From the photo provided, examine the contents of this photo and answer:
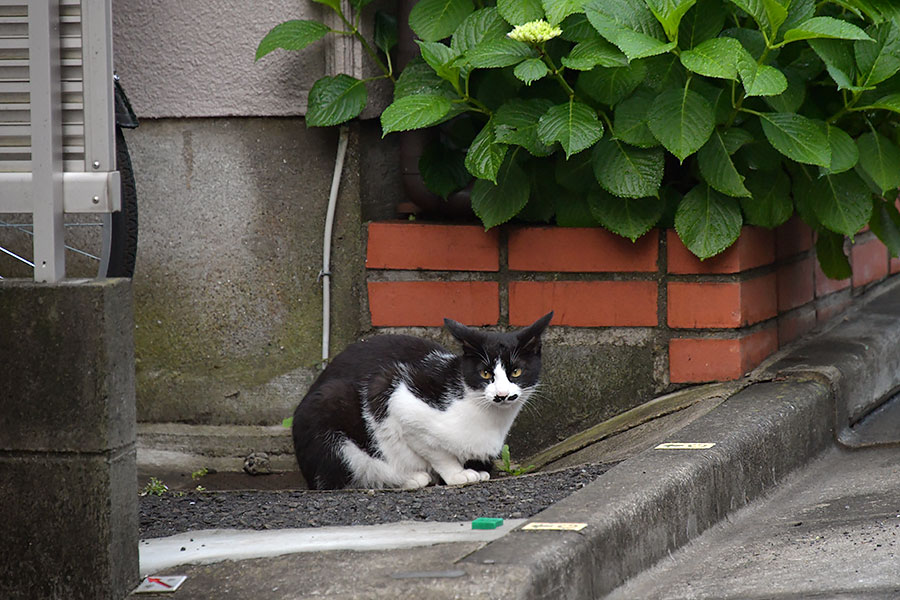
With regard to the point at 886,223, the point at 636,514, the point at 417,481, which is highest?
the point at 886,223

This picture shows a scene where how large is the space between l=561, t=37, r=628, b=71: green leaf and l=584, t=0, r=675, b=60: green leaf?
0.07 metres

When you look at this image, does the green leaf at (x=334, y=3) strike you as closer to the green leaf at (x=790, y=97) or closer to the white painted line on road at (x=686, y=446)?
the green leaf at (x=790, y=97)

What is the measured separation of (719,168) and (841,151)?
318 millimetres

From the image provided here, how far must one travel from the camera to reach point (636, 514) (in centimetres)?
205

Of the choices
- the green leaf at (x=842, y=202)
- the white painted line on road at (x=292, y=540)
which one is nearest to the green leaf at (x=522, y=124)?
the green leaf at (x=842, y=202)

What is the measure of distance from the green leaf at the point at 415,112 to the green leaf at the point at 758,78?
782 mm

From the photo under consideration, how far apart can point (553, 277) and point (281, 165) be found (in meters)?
0.90

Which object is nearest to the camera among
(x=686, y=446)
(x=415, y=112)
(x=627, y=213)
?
(x=686, y=446)

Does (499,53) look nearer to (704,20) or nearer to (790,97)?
(704,20)

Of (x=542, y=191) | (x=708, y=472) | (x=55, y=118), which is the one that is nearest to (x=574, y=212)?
(x=542, y=191)

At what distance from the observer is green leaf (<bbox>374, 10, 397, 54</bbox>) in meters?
3.30

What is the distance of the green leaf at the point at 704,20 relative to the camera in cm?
285

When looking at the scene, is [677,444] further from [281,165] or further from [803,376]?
[281,165]

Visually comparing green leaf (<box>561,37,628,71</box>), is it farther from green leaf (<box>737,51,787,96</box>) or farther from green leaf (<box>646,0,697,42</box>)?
green leaf (<box>737,51,787,96</box>)
